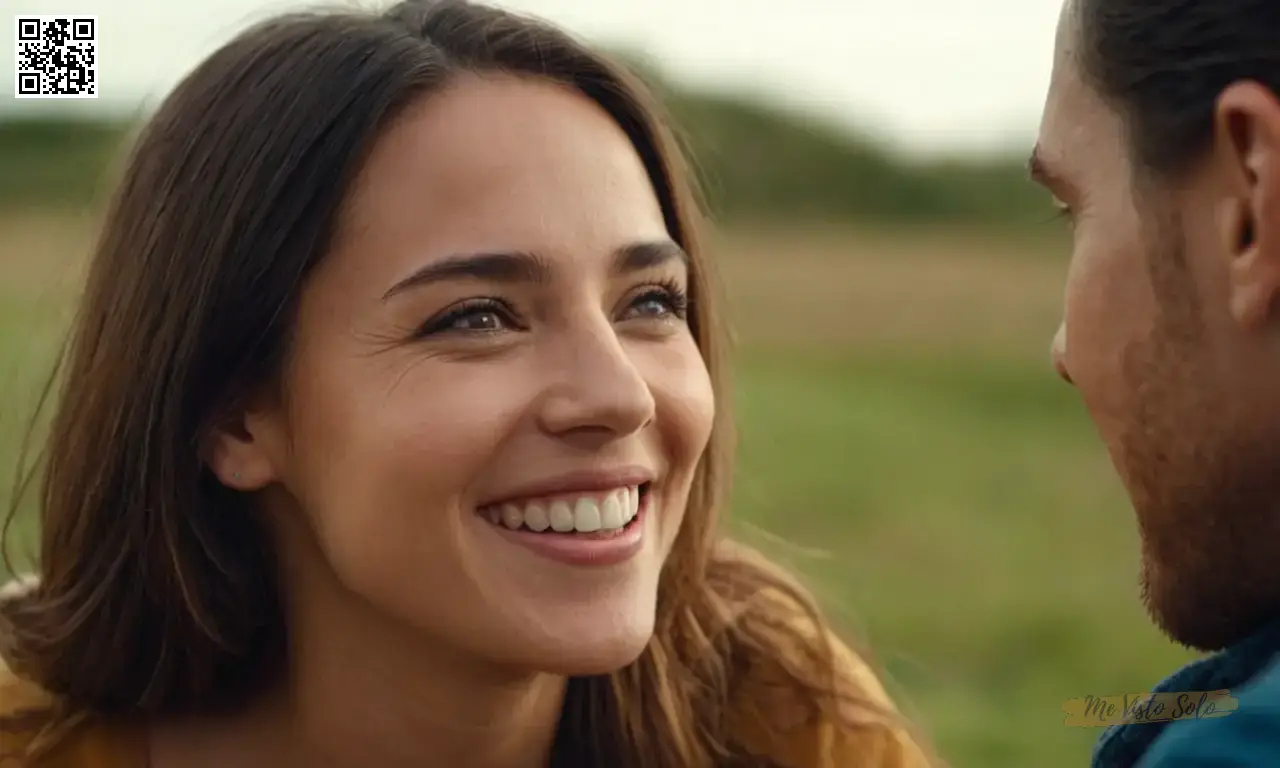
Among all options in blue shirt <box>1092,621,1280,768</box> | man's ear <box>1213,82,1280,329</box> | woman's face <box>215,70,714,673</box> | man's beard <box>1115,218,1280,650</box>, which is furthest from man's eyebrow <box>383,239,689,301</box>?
blue shirt <box>1092,621,1280,768</box>

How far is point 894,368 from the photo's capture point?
1411 cm

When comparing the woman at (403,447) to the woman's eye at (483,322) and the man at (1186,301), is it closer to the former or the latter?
the woman's eye at (483,322)

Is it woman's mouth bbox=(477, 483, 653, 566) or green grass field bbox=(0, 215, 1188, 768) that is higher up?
woman's mouth bbox=(477, 483, 653, 566)

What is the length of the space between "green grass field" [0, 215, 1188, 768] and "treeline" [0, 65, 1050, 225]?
4864 mm

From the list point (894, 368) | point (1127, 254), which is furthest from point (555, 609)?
point (894, 368)

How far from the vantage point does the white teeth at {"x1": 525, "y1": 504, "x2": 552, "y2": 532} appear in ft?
7.50

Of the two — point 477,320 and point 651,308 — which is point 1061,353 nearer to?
point 651,308

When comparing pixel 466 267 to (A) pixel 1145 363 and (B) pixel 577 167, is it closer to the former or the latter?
(B) pixel 577 167

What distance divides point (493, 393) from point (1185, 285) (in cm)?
100

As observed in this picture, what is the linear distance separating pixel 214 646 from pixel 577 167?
42.2 inches

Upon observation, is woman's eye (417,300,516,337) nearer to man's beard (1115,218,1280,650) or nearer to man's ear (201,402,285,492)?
man's ear (201,402,285,492)

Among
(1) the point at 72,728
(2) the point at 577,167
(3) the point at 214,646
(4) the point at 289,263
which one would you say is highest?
(2) the point at 577,167

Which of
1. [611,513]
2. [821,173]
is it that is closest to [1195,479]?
[611,513]

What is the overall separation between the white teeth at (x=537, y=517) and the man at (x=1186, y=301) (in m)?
0.80
